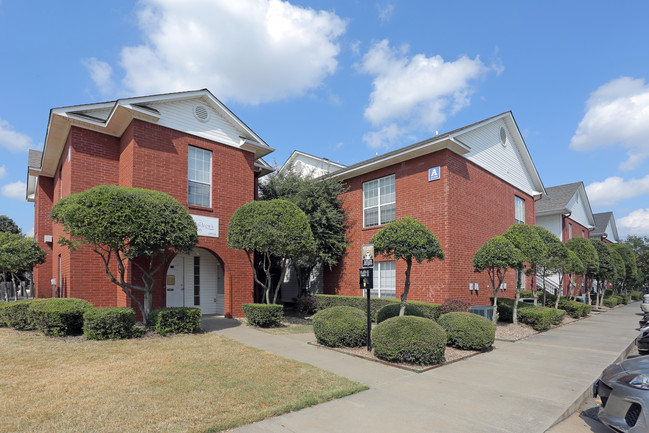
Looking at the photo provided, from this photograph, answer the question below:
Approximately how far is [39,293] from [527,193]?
26.4 m

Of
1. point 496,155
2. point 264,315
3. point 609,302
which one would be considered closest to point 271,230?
point 264,315

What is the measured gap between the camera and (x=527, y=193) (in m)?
21.5

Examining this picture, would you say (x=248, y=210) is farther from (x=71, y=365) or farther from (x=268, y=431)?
(x=268, y=431)

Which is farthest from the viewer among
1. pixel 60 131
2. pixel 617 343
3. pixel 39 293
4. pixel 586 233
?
pixel 586 233

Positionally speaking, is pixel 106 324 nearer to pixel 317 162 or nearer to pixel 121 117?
pixel 121 117

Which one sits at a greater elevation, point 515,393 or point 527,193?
point 527,193

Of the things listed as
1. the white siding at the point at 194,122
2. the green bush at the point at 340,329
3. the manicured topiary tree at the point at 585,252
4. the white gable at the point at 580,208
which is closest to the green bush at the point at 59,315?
the green bush at the point at 340,329

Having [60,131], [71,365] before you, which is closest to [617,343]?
[71,365]

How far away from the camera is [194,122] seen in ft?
45.6

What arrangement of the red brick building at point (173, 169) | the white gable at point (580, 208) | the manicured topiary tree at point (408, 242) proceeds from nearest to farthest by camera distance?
the manicured topiary tree at point (408, 242)
the red brick building at point (173, 169)
the white gable at point (580, 208)

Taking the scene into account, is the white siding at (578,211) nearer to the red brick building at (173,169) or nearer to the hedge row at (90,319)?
the red brick building at (173,169)

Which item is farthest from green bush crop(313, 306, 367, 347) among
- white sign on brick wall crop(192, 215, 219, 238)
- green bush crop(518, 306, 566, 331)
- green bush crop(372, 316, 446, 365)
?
green bush crop(518, 306, 566, 331)

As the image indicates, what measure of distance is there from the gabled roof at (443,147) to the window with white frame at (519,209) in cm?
202

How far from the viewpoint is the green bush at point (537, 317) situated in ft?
42.9
